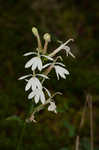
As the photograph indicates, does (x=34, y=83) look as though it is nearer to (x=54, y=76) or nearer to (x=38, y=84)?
(x=38, y=84)

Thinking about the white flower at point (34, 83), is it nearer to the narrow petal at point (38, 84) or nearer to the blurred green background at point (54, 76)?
the narrow petal at point (38, 84)

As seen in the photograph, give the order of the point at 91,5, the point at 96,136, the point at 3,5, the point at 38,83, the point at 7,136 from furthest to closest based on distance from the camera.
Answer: the point at 91,5
the point at 3,5
the point at 96,136
the point at 7,136
the point at 38,83

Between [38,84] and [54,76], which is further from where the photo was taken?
[54,76]

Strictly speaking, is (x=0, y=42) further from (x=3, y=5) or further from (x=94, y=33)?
(x=94, y=33)

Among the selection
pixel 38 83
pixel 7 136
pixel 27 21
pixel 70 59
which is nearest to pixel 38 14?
pixel 27 21

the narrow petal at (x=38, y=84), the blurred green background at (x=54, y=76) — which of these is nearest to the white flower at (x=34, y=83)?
the narrow petal at (x=38, y=84)

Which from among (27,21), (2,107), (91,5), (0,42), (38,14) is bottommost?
(2,107)

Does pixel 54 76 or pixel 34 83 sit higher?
pixel 54 76

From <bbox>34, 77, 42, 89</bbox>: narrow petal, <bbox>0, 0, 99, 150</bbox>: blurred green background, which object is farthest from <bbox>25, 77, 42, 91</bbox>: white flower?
<bbox>0, 0, 99, 150</bbox>: blurred green background

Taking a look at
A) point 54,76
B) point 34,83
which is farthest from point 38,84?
point 54,76
